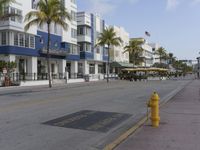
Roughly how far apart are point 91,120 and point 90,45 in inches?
2341

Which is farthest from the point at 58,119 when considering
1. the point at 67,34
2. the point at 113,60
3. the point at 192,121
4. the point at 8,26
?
the point at 113,60

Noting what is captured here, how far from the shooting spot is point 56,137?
898cm

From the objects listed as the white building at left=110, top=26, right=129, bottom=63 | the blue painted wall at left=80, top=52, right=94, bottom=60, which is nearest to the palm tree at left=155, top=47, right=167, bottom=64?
the white building at left=110, top=26, right=129, bottom=63

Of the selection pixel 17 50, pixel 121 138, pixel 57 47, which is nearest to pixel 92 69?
pixel 57 47

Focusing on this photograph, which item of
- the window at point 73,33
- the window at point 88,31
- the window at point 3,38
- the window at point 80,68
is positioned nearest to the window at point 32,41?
the window at point 3,38

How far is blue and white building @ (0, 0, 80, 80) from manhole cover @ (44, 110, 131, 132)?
3204 centimetres

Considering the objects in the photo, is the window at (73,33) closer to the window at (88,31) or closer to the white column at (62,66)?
the window at (88,31)

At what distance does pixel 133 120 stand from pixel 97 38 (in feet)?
207

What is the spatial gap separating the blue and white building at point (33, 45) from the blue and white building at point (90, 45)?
166 inches

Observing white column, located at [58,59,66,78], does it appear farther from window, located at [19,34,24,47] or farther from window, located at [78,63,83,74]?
window, located at [19,34,24,47]

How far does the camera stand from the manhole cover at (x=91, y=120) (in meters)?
10.8

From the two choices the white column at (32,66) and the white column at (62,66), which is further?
the white column at (62,66)

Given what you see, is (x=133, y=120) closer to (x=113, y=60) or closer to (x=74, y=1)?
(x=74, y=1)

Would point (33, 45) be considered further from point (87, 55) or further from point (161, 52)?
point (161, 52)
